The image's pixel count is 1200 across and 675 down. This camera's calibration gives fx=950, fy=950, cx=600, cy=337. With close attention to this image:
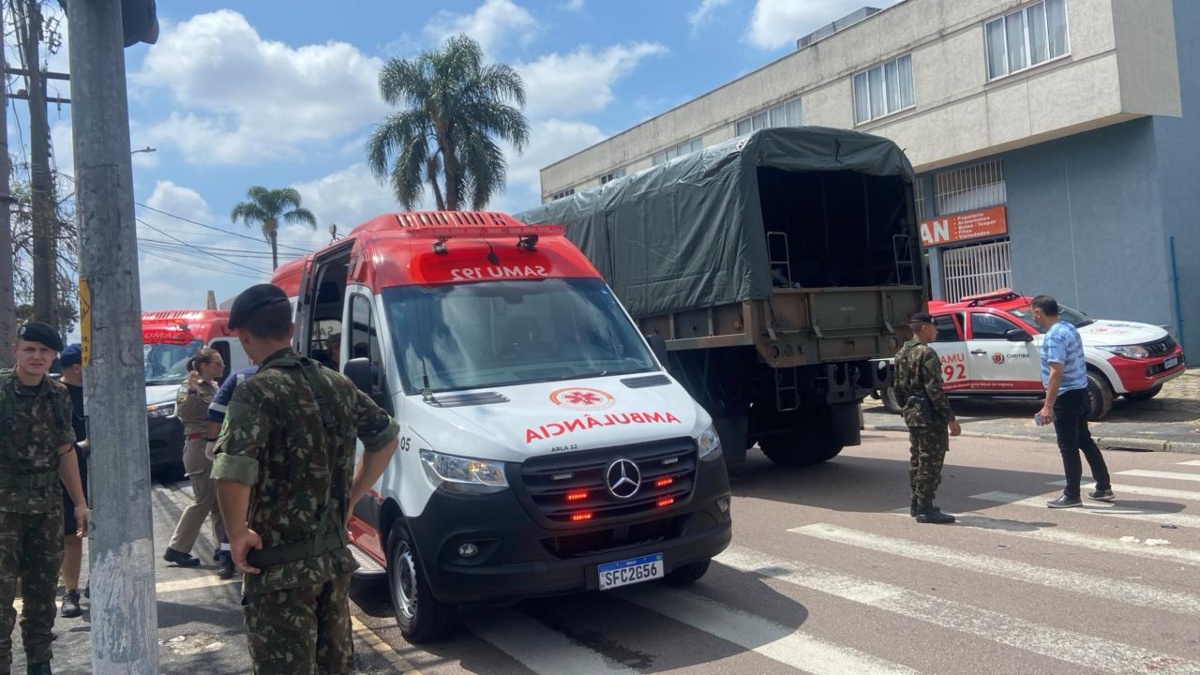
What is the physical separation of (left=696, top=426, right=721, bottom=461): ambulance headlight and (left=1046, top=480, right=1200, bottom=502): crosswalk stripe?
4.89 meters

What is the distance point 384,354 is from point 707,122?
25.8 meters

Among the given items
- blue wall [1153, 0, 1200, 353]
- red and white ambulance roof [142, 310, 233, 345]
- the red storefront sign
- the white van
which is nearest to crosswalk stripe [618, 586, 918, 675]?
the white van

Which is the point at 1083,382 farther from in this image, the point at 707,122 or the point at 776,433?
the point at 707,122

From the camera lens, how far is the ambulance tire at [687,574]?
6.15 m

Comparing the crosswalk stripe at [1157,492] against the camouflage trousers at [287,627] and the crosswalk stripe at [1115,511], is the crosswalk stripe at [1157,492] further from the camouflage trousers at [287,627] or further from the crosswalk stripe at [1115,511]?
the camouflage trousers at [287,627]

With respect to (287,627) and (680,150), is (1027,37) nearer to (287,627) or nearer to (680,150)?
(680,150)

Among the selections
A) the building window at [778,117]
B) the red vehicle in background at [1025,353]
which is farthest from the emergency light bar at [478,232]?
the building window at [778,117]

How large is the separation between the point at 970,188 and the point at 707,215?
1517 cm

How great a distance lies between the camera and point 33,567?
493cm

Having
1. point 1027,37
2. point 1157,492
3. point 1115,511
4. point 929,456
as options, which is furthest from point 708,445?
point 1027,37

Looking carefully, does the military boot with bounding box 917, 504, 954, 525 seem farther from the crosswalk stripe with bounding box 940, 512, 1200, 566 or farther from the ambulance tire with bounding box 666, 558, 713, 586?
the ambulance tire with bounding box 666, 558, 713, 586

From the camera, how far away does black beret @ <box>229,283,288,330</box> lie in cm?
348

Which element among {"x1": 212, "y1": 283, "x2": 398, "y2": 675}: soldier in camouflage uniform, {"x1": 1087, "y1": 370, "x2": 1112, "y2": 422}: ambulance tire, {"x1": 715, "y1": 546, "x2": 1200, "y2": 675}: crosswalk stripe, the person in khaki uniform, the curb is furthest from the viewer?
{"x1": 1087, "y1": 370, "x2": 1112, "y2": 422}: ambulance tire

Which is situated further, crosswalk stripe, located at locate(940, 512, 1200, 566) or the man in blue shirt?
the man in blue shirt
